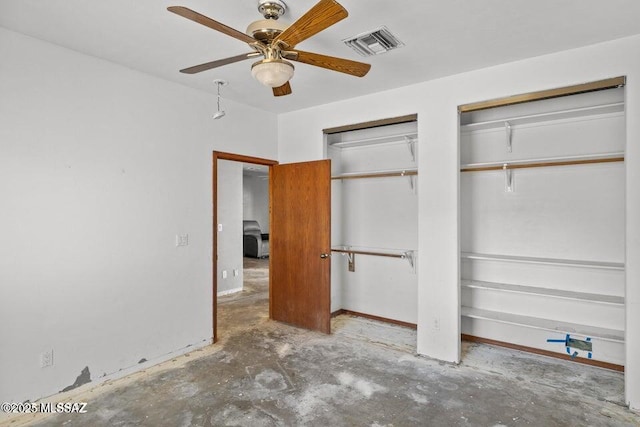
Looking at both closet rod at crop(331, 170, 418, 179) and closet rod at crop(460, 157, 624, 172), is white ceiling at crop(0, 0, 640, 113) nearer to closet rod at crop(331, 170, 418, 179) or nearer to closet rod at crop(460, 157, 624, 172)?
closet rod at crop(460, 157, 624, 172)

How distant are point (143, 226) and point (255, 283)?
Result: 12.3 feet

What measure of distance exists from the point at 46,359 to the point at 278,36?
277cm

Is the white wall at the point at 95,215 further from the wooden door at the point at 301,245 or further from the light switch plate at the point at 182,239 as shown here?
the wooden door at the point at 301,245

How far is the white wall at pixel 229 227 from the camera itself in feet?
19.4

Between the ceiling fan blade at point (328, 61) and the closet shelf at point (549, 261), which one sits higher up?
the ceiling fan blade at point (328, 61)

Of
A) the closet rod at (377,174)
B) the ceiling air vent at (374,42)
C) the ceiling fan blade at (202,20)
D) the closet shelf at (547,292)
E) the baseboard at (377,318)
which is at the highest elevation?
the ceiling air vent at (374,42)

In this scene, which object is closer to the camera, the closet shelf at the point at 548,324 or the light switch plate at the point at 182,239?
the closet shelf at the point at 548,324

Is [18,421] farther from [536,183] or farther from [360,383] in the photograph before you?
[536,183]

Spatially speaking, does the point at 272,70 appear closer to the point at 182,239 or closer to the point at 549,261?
the point at 182,239

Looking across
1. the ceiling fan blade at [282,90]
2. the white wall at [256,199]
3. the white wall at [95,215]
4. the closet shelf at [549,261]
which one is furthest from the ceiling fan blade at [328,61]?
the white wall at [256,199]

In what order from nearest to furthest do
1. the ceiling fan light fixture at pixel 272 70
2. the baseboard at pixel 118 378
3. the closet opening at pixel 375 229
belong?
the ceiling fan light fixture at pixel 272 70 < the baseboard at pixel 118 378 < the closet opening at pixel 375 229

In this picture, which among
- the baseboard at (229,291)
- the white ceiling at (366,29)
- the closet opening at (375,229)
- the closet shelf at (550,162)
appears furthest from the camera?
the baseboard at (229,291)

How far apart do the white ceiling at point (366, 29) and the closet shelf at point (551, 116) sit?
22.8 inches

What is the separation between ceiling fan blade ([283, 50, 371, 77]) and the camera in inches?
79.5
